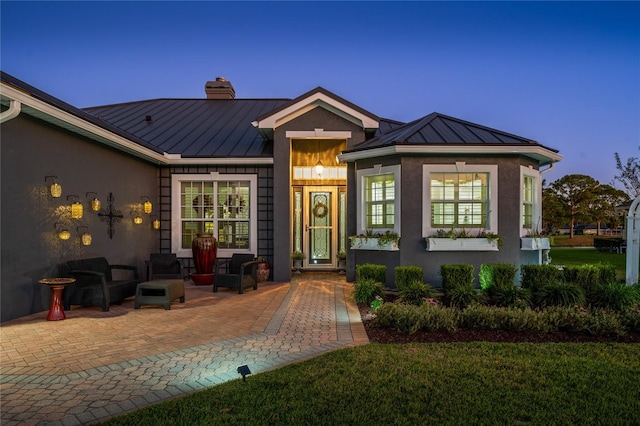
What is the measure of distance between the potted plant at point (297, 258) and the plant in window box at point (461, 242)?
4.68 m

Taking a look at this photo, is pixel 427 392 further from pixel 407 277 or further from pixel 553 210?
pixel 553 210

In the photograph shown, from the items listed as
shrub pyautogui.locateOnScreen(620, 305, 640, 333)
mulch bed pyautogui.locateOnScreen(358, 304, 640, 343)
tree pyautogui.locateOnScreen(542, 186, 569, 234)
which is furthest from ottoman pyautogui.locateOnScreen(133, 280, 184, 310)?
Result: tree pyautogui.locateOnScreen(542, 186, 569, 234)

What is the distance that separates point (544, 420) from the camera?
2.90 meters

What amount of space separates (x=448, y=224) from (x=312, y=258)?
16.0ft

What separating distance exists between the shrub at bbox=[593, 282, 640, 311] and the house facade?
2032 millimetres

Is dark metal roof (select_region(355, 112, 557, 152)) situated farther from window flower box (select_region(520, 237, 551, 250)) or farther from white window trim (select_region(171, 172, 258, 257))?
white window trim (select_region(171, 172, 258, 257))

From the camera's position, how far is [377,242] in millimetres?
8539

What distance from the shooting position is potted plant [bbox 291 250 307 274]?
11680 millimetres

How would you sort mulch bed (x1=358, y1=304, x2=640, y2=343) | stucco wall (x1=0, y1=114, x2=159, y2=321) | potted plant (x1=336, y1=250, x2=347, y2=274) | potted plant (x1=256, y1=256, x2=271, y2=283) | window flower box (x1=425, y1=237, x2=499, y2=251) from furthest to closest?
potted plant (x1=336, y1=250, x2=347, y2=274) < potted plant (x1=256, y1=256, x2=271, y2=283) < window flower box (x1=425, y1=237, x2=499, y2=251) < stucco wall (x1=0, y1=114, x2=159, y2=321) < mulch bed (x1=358, y1=304, x2=640, y2=343)

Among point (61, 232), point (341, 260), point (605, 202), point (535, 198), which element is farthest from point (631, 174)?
point (61, 232)

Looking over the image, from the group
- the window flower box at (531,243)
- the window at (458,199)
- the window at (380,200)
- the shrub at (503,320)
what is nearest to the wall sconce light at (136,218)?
the window at (380,200)

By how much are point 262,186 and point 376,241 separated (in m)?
3.73

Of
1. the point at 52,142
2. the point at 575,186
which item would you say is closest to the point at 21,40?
the point at 52,142

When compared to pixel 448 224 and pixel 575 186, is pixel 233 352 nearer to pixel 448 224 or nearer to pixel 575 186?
pixel 448 224
